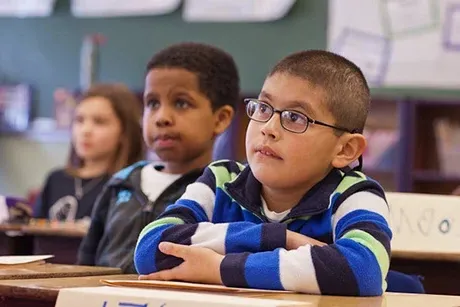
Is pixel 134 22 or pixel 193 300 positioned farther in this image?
pixel 134 22

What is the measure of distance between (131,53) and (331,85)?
563 centimetres

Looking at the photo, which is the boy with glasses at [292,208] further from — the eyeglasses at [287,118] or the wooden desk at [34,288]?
the wooden desk at [34,288]

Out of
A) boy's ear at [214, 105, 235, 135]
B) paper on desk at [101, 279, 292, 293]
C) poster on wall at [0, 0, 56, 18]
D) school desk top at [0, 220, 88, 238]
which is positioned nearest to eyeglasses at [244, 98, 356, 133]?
paper on desk at [101, 279, 292, 293]

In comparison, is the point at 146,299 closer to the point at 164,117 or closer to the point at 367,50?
the point at 164,117

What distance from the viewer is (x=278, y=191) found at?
1799 millimetres

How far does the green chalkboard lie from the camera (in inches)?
267

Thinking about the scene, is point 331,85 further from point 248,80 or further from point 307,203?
point 248,80

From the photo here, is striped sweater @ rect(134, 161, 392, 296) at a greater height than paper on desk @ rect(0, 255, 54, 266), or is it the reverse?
striped sweater @ rect(134, 161, 392, 296)

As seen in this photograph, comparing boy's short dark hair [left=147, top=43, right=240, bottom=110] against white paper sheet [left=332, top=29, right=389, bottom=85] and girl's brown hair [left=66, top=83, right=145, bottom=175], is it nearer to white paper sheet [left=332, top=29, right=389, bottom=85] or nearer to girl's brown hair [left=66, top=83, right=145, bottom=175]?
girl's brown hair [left=66, top=83, right=145, bottom=175]

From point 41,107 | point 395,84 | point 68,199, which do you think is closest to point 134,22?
point 41,107

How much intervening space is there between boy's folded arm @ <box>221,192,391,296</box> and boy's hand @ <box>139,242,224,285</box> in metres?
0.02

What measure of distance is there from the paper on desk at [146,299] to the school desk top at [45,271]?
0.32 metres

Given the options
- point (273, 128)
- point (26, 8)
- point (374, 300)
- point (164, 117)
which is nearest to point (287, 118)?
point (273, 128)

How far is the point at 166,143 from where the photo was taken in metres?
2.48
